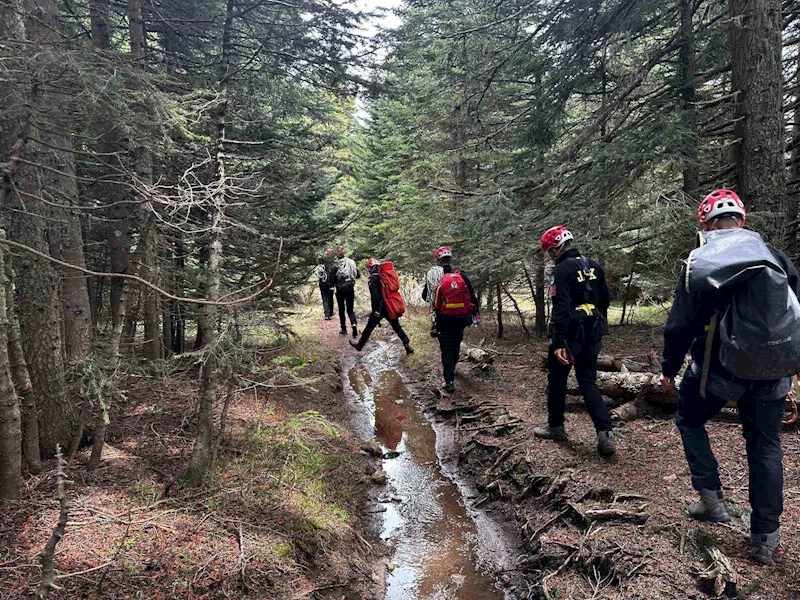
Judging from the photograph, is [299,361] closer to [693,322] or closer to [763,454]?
[693,322]

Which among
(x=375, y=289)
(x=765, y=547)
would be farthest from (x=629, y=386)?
(x=375, y=289)

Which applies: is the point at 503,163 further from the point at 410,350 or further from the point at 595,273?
the point at 595,273

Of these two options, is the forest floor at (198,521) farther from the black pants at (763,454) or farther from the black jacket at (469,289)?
the black jacket at (469,289)

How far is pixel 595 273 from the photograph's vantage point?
5047mm

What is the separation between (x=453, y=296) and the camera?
25.8 ft

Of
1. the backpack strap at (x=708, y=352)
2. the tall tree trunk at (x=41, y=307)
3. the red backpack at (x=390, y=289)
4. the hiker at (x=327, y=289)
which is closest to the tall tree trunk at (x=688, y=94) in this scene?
the backpack strap at (x=708, y=352)

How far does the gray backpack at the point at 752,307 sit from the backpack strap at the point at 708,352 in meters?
0.14

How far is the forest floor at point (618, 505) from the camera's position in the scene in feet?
10.3

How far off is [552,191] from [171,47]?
26.3 feet

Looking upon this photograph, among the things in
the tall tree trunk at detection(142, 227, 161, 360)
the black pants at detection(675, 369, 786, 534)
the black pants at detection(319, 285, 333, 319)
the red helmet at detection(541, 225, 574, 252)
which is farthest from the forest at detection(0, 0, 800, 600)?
the black pants at detection(319, 285, 333, 319)

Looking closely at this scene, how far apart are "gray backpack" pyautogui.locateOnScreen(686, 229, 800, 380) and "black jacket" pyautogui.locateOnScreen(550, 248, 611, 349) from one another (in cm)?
178

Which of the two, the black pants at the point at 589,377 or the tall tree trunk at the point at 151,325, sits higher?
the tall tree trunk at the point at 151,325

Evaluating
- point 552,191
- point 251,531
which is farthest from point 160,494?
point 552,191

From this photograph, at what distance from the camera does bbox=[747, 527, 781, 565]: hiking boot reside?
309 cm
